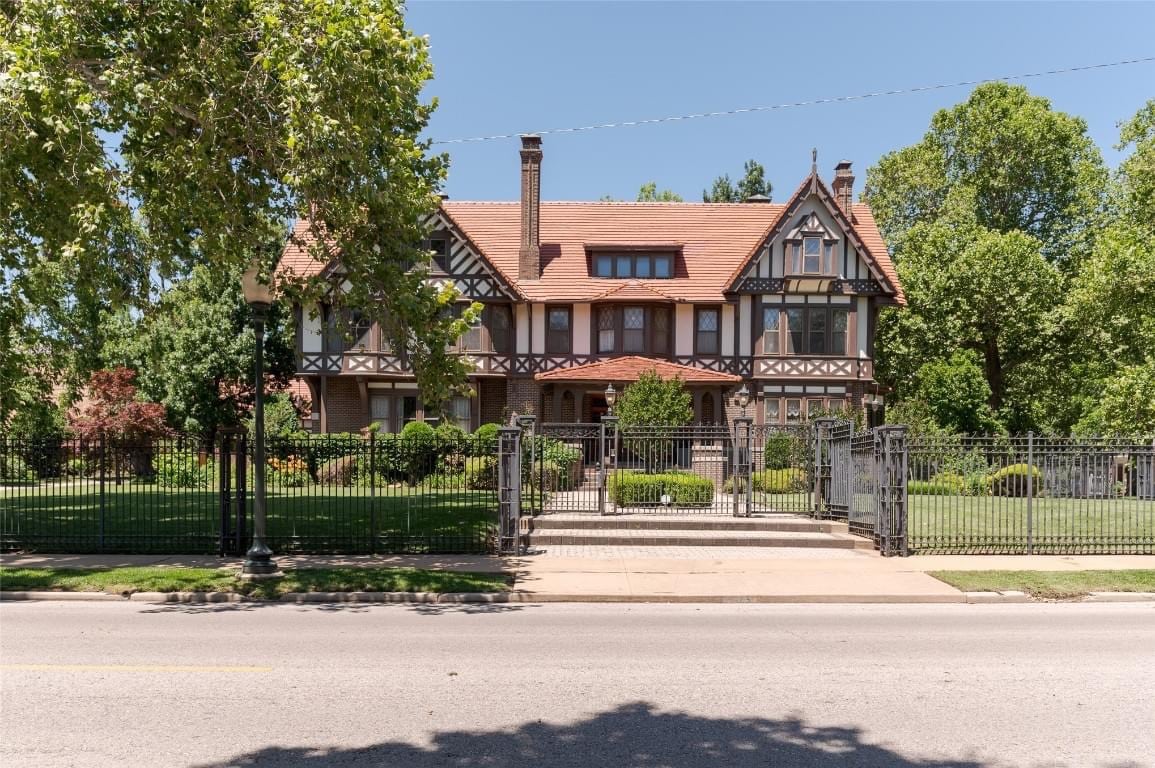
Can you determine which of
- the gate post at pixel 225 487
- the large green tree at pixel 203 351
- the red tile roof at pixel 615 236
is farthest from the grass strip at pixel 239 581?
the red tile roof at pixel 615 236

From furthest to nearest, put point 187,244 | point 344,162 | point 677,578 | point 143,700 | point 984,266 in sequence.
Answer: point 984,266 → point 187,244 → point 677,578 → point 344,162 → point 143,700

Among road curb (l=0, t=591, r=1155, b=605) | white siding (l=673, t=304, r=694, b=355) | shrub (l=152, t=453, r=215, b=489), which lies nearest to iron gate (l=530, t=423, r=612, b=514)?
road curb (l=0, t=591, r=1155, b=605)

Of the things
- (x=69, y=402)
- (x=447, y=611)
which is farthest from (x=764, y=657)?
(x=69, y=402)

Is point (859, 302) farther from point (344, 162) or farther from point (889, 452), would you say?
A: point (344, 162)

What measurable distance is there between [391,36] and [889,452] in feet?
34.2

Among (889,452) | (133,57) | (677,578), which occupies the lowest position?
(677,578)

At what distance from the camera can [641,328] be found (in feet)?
109

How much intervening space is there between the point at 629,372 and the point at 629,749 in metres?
25.6

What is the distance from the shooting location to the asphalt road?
550cm

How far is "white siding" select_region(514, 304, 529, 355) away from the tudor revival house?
0.13 ft

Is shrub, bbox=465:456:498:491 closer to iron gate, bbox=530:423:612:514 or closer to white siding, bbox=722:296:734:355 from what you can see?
iron gate, bbox=530:423:612:514

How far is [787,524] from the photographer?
56.9 feet

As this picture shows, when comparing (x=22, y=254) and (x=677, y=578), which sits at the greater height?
(x=22, y=254)

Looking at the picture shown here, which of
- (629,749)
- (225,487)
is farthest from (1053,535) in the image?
(225,487)
